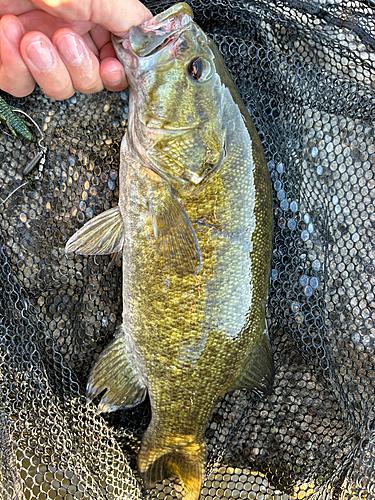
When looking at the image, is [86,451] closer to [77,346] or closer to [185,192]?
[77,346]

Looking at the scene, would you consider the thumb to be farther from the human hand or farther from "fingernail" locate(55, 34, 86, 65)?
"fingernail" locate(55, 34, 86, 65)

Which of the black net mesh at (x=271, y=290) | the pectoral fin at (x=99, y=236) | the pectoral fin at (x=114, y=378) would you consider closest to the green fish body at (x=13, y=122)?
the black net mesh at (x=271, y=290)

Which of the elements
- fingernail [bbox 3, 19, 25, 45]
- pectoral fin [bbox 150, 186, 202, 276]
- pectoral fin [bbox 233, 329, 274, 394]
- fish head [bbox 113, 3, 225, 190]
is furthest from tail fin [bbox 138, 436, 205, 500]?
fingernail [bbox 3, 19, 25, 45]

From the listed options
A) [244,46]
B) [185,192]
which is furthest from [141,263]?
[244,46]

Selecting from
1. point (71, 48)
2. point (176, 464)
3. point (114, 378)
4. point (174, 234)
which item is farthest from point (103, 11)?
point (176, 464)

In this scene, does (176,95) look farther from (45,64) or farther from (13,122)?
(13,122)

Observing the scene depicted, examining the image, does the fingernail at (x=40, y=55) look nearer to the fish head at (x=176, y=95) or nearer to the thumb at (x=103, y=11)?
the thumb at (x=103, y=11)
